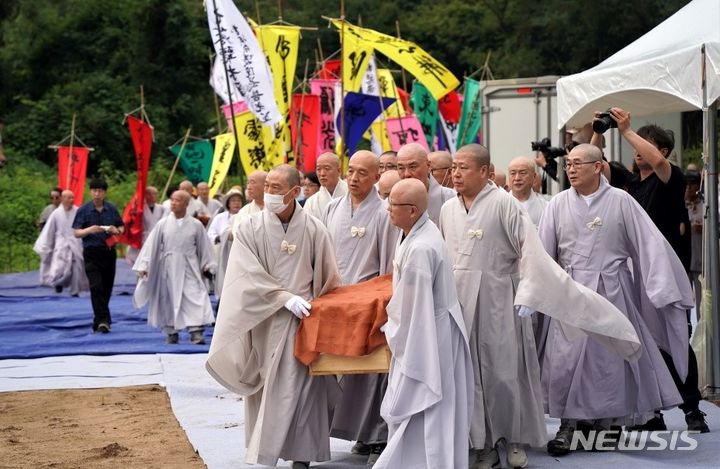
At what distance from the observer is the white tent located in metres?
7.91

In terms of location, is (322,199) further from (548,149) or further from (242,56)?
(242,56)

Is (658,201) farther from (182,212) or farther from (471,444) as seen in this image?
(182,212)

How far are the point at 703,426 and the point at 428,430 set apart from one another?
2386 mm

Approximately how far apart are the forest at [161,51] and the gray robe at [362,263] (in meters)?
25.4

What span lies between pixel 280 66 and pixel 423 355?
10.1 m

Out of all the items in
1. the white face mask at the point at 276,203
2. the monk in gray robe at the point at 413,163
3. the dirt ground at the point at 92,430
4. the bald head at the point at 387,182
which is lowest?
the dirt ground at the point at 92,430

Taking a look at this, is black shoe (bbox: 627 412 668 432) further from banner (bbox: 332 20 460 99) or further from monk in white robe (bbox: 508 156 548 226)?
banner (bbox: 332 20 460 99)

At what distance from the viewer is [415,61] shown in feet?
52.1

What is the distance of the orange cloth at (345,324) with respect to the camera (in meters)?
6.17

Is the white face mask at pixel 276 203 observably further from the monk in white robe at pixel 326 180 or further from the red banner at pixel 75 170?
the red banner at pixel 75 170

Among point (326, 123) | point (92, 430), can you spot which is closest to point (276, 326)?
point (92, 430)

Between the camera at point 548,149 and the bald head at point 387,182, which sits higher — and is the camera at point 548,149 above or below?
above

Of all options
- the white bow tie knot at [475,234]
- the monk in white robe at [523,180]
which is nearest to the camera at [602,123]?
the white bow tie knot at [475,234]

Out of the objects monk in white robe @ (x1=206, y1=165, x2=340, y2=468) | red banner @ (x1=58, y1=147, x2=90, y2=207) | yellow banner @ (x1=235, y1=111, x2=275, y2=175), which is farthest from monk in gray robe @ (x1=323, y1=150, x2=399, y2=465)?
red banner @ (x1=58, y1=147, x2=90, y2=207)
